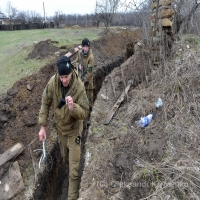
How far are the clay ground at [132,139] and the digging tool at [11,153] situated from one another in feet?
0.46

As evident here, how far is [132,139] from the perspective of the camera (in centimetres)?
415

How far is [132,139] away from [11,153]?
2410 millimetres

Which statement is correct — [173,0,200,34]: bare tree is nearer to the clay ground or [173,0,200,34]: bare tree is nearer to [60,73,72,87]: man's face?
the clay ground

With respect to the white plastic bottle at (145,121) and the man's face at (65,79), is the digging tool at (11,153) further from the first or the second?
the white plastic bottle at (145,121)

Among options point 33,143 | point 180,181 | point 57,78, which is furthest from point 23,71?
point 180,181

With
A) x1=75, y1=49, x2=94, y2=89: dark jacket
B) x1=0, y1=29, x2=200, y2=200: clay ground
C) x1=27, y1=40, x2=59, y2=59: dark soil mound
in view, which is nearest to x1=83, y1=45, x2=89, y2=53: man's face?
x1=75, y1=49, x2=94, y2=89: dark jacket

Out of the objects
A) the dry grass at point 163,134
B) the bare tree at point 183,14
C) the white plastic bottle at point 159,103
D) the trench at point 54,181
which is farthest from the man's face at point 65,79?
the bare tree at point 183,14

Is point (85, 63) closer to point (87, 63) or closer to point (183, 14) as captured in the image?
point (87, 63)

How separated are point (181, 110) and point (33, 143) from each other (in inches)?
128

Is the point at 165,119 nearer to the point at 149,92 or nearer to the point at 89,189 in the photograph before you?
the point at 149,92

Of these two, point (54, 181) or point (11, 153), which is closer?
point (11, 153)

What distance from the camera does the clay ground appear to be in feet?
9.96

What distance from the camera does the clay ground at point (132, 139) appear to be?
304 cm

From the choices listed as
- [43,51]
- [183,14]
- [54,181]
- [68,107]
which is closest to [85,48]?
[68,107]
